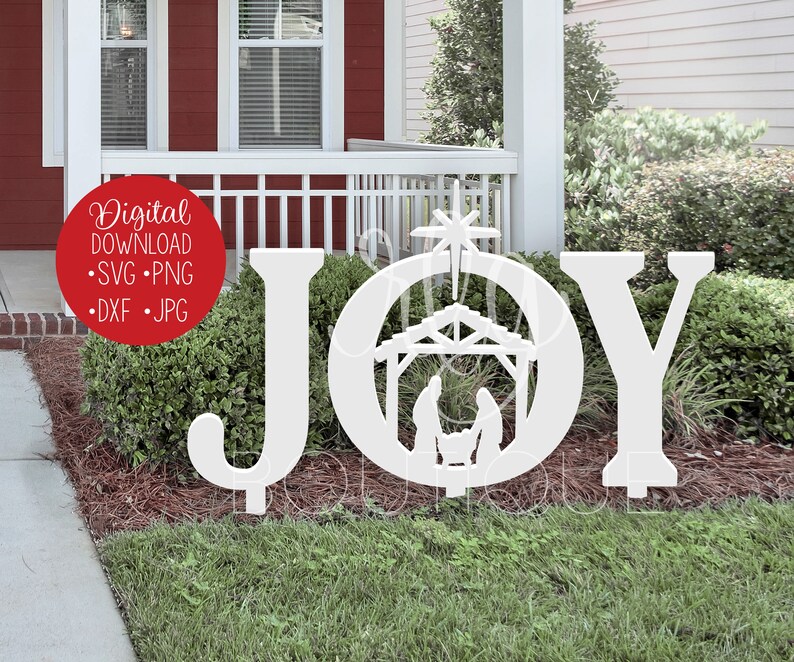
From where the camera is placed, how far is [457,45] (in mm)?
11734

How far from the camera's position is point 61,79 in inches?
354

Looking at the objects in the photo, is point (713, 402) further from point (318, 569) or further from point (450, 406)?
point (318, 569)

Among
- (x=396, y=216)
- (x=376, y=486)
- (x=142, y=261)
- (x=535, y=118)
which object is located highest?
(x=535, y=118)

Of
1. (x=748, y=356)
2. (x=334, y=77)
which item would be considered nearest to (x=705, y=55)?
(x=334, y=77)

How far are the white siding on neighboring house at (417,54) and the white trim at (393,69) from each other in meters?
3.74

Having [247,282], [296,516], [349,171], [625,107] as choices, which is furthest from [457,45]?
[296,516]

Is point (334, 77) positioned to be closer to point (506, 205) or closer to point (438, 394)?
point (506, 205)

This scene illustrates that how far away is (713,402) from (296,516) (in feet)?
6.29

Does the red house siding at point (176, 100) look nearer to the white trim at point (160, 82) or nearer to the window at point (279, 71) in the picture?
the white trim at point (160, 82)

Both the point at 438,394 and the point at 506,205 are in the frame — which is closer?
the point at 438,394

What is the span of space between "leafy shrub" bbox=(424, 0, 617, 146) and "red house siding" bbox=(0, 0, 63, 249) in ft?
13.5

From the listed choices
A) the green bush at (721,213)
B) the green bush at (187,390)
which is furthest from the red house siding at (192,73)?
the green bush at (187,390)

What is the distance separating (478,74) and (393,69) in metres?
2.48

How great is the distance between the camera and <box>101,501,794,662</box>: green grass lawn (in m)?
2.83
